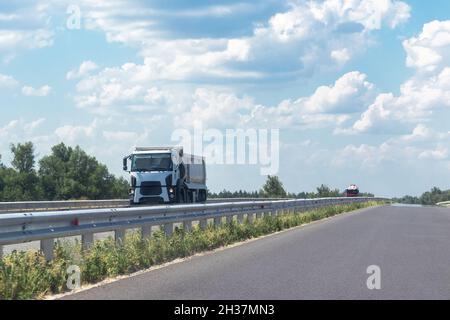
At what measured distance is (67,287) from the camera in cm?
1135

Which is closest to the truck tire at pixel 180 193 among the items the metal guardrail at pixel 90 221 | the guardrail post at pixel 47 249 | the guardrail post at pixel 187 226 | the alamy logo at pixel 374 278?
the metal guardrail at pixel 90 221

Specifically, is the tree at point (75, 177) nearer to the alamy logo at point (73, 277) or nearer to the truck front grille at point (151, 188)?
the truck front grille at point (151, 188)

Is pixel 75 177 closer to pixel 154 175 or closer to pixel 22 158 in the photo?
pixel 22 158

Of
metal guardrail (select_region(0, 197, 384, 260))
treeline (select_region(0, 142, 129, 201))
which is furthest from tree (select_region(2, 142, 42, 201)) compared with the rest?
metal guardrail (select_region(0, 197, 384, 260))

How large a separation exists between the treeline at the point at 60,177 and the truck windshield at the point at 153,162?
51.9 m

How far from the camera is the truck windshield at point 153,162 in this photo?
127ft

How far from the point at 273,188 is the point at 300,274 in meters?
91.0

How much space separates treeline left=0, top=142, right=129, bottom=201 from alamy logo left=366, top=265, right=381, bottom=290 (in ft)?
255

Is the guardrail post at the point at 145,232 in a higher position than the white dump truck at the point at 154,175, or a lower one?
lower

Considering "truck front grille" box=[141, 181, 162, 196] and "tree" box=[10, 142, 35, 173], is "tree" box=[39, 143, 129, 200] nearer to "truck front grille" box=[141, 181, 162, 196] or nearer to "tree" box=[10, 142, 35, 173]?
"tree" box=[10, 142, 35, 173]

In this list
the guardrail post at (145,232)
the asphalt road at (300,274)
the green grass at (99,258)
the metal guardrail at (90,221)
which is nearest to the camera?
the green grass at (99,258)

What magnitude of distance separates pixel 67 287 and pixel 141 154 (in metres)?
27.5
